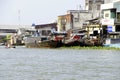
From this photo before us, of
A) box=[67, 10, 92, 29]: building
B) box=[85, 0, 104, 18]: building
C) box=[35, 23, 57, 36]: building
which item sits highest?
box=[85, 0, 104, 18]: building

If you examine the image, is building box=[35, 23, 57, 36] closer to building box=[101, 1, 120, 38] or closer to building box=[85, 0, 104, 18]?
building box=[85, 0, 104, 18]

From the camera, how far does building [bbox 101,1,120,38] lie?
244 ft

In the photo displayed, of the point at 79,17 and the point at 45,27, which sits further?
the point at 45,27

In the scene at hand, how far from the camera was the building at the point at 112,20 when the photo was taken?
7444 cm

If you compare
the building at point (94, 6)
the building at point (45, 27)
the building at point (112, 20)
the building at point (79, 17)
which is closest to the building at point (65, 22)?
the building at point (79, 17)

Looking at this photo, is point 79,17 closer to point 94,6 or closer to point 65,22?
point 94,6

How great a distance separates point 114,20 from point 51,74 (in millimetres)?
48924

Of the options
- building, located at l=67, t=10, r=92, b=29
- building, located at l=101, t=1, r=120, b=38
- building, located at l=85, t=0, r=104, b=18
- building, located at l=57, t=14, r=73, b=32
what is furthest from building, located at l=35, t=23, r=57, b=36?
building, located at l=101, t=1, r=120, b=38

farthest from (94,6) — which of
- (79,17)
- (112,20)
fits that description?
(112,20)

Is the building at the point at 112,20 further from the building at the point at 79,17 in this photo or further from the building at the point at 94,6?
the building at the point at 94,6

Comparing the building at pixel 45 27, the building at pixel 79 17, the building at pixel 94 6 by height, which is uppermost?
the building at pixel 94 6

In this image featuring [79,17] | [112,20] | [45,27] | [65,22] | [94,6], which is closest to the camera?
[112,20]

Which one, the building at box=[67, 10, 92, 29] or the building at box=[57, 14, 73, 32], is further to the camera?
the building at box=[57, 14, 73, 32]

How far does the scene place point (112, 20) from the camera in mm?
75188
